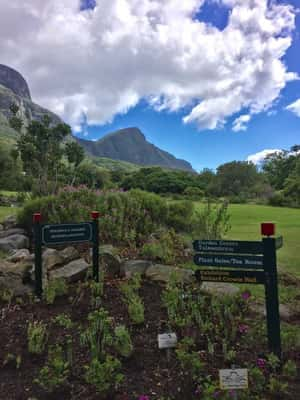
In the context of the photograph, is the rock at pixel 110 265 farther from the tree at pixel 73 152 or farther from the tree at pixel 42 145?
the tree at pixel 73 152

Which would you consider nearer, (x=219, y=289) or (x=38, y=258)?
(x=219, y=289)

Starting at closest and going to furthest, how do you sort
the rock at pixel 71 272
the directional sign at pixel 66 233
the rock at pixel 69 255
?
the directional sign at pixel 66 233
the rock at pixel 71 272
the rock at pixel 69 255

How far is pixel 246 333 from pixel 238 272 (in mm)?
625

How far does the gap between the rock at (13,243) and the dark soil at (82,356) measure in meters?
2.96

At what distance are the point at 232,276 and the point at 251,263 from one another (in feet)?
0.61

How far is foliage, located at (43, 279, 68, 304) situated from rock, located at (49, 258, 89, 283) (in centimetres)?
22

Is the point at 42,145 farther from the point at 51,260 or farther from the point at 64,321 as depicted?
the point at 64,321

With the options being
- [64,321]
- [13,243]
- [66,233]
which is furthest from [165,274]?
[13,243]

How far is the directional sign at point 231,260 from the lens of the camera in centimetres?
262

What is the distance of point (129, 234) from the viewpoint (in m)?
6.43

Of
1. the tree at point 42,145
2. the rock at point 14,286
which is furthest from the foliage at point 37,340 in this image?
the tree at point 42,145

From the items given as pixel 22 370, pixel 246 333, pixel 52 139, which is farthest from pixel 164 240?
pixel 52 139

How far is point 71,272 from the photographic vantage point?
415 centimetres

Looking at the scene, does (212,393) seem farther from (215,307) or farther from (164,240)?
(164,240)
